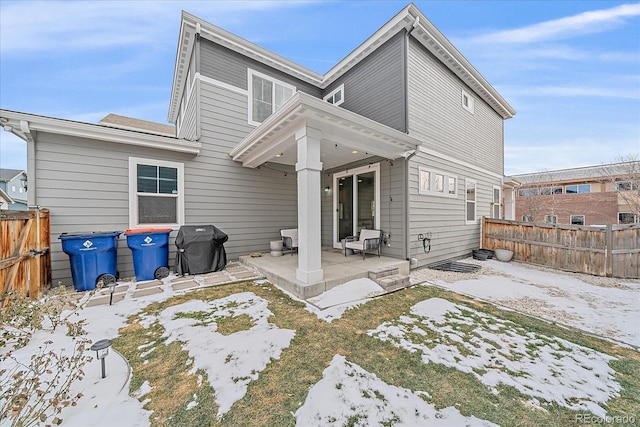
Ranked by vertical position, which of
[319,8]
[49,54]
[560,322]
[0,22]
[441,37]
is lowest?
[560,322]

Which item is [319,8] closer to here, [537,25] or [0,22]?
[537,25]

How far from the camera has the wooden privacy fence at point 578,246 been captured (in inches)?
218

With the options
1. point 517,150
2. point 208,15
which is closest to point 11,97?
point 208,15

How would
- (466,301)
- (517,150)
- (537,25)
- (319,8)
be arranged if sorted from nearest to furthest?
(466,301), (537,25), (319,8), (517,150)

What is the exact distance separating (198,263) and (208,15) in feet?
21.4

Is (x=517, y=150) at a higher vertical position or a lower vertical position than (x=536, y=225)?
higher

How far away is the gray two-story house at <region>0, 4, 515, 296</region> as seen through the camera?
420 centimetres

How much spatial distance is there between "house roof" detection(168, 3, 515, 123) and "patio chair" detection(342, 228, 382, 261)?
4.97 metres

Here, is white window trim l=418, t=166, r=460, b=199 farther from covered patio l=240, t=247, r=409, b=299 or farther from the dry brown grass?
the dry brown grass

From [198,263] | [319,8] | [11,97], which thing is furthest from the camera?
[11,97]

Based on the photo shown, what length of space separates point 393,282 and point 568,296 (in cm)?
321

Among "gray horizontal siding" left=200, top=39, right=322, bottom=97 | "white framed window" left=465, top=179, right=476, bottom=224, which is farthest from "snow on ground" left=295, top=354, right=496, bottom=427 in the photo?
"white framed window" left=465, top=179, right=476, bottom=224

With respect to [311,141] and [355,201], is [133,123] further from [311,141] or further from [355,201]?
[311,141]

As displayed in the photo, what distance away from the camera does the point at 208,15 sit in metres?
6.29
